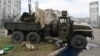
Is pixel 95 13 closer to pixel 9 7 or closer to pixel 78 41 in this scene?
pixel 9 7

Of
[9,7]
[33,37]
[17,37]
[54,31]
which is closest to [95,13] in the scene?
[9,7]

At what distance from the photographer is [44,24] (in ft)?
58.4

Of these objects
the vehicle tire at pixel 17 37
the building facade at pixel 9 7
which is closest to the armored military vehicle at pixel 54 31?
the vehicle tire at pixel 17 37

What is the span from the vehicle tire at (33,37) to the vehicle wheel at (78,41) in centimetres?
278

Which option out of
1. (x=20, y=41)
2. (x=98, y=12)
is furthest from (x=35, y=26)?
(x=98, y=12)

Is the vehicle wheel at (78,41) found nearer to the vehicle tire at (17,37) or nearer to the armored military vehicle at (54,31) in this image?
the armored military vehicle at (54,31)

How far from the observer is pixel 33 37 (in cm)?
1806

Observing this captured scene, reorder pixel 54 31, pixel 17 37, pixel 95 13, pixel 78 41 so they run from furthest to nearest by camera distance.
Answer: pixel 95 13
pixel 17 37
pixel 54 31
pixel 78 41

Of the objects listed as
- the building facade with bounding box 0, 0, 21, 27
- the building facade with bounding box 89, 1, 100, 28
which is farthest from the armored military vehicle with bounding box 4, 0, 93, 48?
the building facade with bounding box 0, 0, 21, 27

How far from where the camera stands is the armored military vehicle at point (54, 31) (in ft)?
56.7

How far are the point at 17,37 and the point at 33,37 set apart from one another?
140 cm

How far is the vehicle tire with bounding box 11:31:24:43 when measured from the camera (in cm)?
1822

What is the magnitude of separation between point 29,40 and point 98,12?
61643 millimetres

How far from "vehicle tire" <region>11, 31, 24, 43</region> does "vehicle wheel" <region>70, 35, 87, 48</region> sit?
4221 mm
